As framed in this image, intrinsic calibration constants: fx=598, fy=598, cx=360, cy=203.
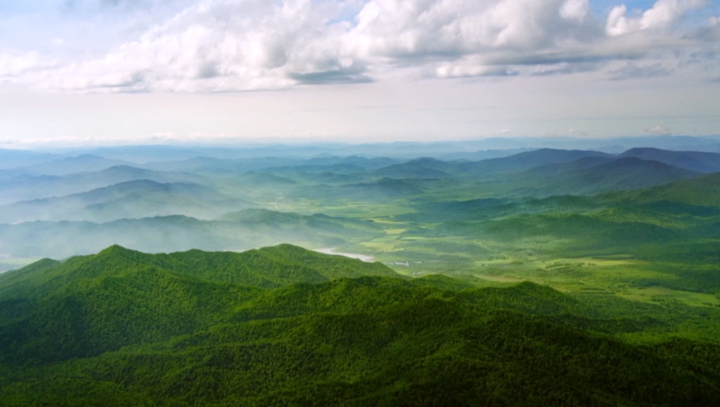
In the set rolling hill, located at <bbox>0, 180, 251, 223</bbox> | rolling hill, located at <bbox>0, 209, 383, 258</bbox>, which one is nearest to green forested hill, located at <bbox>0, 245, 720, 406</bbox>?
rolling hill, located at <bbox>0, 209, 383, 258</bbox>

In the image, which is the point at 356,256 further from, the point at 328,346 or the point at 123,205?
the point at 123,205

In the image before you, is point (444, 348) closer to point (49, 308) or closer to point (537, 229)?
point (49, 308)

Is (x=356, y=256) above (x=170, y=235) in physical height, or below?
below

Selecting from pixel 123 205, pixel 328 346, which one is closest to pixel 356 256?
pixel 328 346

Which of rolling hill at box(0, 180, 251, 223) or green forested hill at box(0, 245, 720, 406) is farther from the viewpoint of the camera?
rolling hill at box(0, 180, 251, 223)

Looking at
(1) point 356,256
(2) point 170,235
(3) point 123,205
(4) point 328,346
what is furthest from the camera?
(3) point 123,205

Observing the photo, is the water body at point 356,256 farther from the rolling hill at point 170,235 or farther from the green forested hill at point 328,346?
the green forested hill at point 328,346

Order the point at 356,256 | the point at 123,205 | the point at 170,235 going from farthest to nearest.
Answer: the point at 123,205 → the point at 170,235 → the point at 356,256

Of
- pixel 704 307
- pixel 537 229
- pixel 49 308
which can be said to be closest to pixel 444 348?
pixel 49 308

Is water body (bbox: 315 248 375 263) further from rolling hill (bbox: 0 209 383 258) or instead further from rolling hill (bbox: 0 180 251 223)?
rolling hill (bbox: 0 180 251 223)
